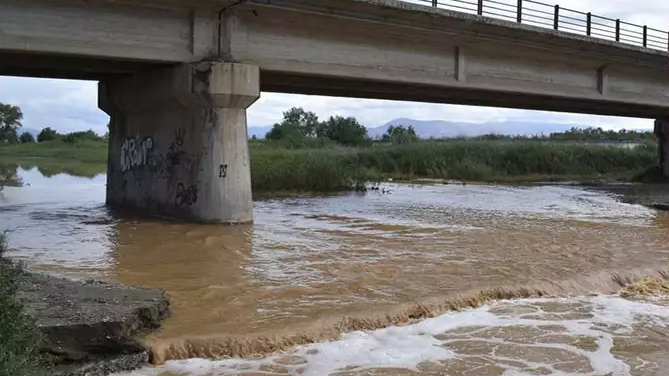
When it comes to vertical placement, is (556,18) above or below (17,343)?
above

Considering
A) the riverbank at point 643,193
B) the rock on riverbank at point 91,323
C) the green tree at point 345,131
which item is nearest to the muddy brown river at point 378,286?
the rock on riverbank at point 91,323

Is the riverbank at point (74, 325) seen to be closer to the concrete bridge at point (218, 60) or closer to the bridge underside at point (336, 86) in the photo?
the concrete bridge at point (218, 60)

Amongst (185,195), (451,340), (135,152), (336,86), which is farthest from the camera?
(336,86)

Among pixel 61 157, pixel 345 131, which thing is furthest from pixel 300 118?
pixel 61 157

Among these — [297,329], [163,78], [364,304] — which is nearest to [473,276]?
[364,304]

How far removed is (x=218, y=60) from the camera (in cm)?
1675

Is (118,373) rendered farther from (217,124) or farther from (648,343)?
(217,124)

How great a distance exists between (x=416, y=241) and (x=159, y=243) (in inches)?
202

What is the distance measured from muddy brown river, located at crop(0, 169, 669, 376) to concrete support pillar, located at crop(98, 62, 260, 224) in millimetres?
732

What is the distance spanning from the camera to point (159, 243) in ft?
46.5

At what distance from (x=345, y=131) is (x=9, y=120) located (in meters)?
44.9

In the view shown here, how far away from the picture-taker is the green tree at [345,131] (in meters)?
84.6

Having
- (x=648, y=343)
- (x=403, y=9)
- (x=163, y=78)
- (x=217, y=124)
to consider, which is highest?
(x=403, y=9)

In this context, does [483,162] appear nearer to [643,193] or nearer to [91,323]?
[643,193]
